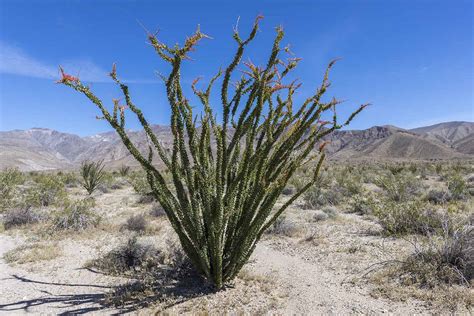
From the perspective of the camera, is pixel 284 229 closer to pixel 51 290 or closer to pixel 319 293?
pixel 319 293

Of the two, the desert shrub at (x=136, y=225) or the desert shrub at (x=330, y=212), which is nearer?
the desert shrub at (x=136, y=225)

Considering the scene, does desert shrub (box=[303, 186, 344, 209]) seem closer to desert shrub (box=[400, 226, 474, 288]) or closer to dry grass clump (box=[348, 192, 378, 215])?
dry grass clump (box=[348, 192, 378, 215])

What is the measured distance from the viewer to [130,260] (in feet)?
22.3

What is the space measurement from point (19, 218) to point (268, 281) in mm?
7702

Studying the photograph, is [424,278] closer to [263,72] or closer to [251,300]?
[251,300]

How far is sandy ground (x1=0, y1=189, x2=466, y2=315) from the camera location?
502 cm

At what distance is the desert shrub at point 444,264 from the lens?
18.1 feet

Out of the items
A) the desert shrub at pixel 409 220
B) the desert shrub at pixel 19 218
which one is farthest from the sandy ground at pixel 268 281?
the desert shrub at pixel 19 218

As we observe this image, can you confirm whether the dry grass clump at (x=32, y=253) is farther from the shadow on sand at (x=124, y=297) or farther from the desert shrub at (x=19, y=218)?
the desert shrub at (x=19, y=218)

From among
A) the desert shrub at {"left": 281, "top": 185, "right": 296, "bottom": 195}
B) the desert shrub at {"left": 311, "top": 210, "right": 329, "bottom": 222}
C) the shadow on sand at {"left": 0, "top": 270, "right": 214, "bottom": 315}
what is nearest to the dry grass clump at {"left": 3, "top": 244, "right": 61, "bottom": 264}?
the shadow on sand at {"left": 0, "top": 270, "right": 214, "bottom": 315}

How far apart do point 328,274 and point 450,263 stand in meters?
1.90

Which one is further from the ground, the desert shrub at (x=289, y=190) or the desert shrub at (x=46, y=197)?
the desert shrub at (x=46, y=197)

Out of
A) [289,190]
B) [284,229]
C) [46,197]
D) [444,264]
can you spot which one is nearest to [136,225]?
[284,229]

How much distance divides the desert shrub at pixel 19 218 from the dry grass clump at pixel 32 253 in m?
2.52
